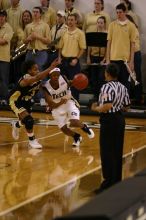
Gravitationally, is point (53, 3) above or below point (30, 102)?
above

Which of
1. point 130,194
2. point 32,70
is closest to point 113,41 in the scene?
point 32,70

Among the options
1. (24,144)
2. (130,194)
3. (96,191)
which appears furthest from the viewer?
(24,144)

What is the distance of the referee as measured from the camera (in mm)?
7340

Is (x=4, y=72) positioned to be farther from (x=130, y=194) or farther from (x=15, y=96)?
(x=130, y=194)

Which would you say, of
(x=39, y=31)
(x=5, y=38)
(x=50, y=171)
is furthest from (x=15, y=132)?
(x=39, y=31)

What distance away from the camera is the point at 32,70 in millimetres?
9945

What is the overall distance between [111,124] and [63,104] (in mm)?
3155

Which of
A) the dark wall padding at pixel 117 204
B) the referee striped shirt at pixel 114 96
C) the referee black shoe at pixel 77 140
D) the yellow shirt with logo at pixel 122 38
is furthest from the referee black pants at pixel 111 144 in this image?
the yellow shirt with logo at pixel 122 38

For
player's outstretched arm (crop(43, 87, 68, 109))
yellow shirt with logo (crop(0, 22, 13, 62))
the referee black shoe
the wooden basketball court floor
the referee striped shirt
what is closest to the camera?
the wooden basketball court floor

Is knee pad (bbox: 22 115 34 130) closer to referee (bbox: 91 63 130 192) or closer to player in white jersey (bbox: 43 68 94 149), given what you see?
player in white jersey (bbox: 43 68 94 149)

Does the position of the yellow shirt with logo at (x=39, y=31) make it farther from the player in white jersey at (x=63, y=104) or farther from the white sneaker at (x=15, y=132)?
the player in white jersey at (x=63, y=104)

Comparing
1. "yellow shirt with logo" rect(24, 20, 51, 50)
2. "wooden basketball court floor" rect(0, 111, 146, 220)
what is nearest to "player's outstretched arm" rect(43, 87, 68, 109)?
"wooden basketball court floor" rect(0, 111, 146, 220)

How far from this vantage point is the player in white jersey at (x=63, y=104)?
10.2m

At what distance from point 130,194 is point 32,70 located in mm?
5934
